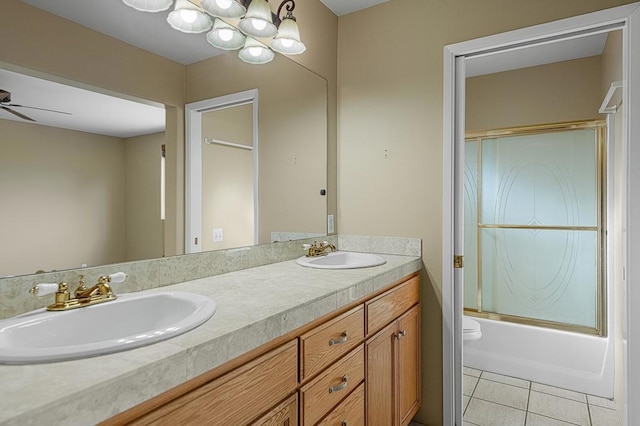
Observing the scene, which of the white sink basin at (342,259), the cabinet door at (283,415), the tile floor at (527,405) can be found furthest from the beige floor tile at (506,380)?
Result: the cabinet door at (283,415)

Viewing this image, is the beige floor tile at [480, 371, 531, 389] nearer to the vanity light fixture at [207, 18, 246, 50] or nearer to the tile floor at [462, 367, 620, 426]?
the tile floor at [462, 367, 620, 426]

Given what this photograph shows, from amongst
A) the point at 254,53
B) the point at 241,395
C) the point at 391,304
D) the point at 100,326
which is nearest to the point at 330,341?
the point at 241,395

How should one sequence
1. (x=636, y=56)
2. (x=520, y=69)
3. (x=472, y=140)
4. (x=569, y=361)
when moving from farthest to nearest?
1. (x=472, y=140)
2. (x=520, y=69)
3. (x=569, y=361)
4. (x=636, y=56)

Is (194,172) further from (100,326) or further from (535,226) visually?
(535,226)

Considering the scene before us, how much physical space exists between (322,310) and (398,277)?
Answer: 0.70 metres

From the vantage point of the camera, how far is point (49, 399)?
55cm

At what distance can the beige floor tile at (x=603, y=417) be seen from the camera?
2109mm

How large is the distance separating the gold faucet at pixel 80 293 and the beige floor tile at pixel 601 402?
279 cm

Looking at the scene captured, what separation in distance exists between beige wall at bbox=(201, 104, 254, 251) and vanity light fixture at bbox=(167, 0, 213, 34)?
33 cm

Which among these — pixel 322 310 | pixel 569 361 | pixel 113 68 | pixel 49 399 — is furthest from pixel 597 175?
pixel 49 399

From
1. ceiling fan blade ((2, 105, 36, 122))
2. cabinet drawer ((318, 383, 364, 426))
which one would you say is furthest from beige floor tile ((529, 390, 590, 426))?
ceiling fan blade ((2, 105, 36, 122))

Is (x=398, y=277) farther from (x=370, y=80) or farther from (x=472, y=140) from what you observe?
(x=472, y=140)

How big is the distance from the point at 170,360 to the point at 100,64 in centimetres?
98

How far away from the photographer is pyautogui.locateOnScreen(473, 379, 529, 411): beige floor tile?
7.65 feet
